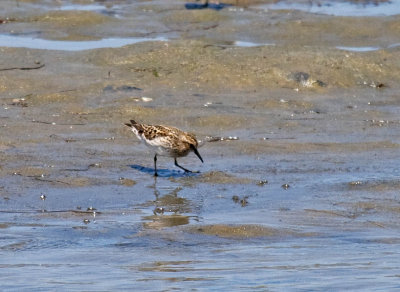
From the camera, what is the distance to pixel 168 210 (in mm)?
9930

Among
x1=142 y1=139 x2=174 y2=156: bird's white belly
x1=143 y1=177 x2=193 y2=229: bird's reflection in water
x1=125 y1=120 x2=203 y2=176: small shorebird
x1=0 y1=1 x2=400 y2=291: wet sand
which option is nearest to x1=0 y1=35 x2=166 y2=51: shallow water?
x1=0 y1=1 x2=400 y2=291: wet sand

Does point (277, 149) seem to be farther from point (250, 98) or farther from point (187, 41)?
point (187, 41)

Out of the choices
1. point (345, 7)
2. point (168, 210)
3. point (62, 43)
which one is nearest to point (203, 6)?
point (345, 7)

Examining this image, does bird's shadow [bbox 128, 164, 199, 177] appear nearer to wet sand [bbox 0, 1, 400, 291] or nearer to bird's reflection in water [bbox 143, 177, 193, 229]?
wet sand [bbox 0, 1, 400, 291]

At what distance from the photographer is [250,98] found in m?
14.4

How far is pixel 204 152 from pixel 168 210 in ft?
7.69

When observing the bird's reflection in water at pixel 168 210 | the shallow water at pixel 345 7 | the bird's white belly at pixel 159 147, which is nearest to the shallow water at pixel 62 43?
the shallow water at pixel 345 7

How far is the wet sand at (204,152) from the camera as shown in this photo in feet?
27.8

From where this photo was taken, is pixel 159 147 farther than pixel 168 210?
Yes

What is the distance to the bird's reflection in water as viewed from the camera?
951 centimetres

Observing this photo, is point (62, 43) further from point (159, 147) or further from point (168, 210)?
point (168, 210)

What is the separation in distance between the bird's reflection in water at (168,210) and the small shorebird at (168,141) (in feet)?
2.04

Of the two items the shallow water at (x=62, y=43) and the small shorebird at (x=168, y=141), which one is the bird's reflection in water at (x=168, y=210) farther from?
the shallow water at (x=62, y=43)

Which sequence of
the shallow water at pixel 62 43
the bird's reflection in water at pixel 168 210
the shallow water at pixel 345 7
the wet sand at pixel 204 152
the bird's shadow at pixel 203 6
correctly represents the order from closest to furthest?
the wet sand at pixel 204 152 < the bird's reflection in water at pixel 168 210 < the shallow water at pixel 62 43 < the bird's shadow at pixel 203 6 < the shallow water at pixel 345 7
